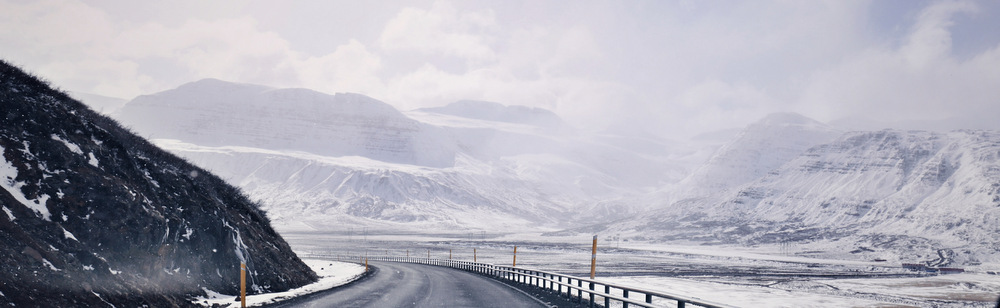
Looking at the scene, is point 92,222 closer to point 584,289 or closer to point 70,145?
point 70,145

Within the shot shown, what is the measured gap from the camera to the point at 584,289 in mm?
18484

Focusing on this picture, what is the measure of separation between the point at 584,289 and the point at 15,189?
14.0m

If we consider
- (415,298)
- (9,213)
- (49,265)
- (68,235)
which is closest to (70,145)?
(68,235)

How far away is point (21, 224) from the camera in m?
12.5

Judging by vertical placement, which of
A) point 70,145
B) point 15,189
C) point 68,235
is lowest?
point 68,235

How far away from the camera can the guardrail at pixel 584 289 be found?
13.3 meters

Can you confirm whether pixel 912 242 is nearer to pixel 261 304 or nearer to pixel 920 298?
pixel 920 298

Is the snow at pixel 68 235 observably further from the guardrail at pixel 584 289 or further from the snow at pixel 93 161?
the guardrail at pixel 584 289

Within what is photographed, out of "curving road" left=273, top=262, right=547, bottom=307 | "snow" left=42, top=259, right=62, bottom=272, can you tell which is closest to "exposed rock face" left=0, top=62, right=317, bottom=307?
"snow" left=42, top=259, right=62, bottom=272

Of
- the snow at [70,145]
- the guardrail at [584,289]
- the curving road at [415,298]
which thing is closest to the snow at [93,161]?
the snow at [70,145]

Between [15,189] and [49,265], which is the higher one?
[15,189]

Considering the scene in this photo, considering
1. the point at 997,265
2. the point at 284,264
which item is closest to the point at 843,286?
the point at 284,264

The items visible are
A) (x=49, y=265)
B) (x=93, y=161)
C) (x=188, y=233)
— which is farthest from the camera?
(x=188, y=233)

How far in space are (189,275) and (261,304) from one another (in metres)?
2.30
